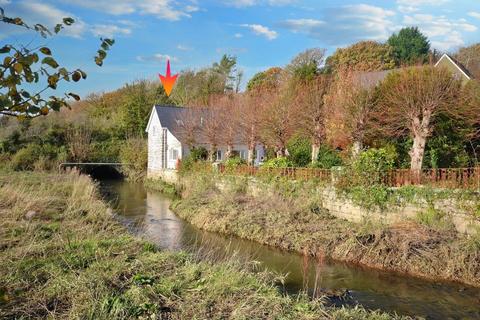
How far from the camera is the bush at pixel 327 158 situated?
1747cm

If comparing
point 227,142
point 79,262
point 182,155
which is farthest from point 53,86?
point 182,155

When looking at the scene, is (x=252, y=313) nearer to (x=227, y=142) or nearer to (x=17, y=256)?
(x=17, y=256)

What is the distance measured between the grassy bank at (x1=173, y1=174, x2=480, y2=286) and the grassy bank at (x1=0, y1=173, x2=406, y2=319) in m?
2.98

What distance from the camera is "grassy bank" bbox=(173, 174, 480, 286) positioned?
9.96 metres

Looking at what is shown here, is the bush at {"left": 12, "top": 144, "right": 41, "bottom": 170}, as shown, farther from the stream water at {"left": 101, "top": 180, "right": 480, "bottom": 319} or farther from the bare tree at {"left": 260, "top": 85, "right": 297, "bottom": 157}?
the stream water at {"left": 101, "top": 180, "right": 480, "bottom": 319}

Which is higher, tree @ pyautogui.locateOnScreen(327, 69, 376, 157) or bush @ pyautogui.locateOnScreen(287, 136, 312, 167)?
tree @ pyautogui.locateOnScreen(327, 69, 376, 157)

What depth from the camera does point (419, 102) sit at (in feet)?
45.0

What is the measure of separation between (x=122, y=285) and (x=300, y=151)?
16.8 meters

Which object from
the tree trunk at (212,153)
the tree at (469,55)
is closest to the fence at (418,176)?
the tree trunk at (212,153)

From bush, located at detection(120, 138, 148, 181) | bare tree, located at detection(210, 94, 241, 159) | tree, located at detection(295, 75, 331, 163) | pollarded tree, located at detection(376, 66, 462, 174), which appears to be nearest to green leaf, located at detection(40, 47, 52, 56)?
pollarded tree, located at detection(376, 66, 462, 174)

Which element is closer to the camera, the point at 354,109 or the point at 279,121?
the point at 354,109

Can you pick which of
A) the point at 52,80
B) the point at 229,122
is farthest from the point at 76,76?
the point at 229,122

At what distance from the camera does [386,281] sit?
971 cm

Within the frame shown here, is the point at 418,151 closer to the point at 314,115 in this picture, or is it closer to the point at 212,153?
the point at 314,115
